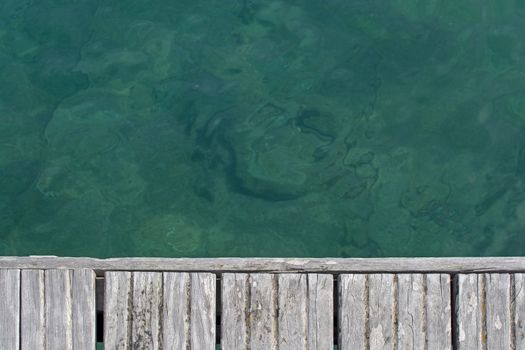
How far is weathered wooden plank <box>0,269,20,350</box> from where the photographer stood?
16.5 feet

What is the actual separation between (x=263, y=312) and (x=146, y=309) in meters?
0.86

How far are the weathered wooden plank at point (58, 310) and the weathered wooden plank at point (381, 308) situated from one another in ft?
7.30

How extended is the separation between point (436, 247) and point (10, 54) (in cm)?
481

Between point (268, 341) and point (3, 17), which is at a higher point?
point (3, 17)

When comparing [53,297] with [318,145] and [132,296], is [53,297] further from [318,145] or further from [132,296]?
[318,145]

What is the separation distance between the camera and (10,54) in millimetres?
7094

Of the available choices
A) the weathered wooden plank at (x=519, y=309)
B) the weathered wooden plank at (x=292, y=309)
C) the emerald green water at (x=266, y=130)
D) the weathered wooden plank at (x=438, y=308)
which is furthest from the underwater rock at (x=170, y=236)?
the weathered wooden plank at (x=519, y=309)

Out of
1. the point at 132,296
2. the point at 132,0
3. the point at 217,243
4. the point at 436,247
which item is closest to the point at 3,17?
the point at 132,0

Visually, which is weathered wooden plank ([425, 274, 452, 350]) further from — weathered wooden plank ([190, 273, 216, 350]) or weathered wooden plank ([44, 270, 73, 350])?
weathered wooden plank ([44, 270, 73, 350])

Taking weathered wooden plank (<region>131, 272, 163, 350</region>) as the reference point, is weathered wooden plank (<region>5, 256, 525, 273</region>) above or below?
above

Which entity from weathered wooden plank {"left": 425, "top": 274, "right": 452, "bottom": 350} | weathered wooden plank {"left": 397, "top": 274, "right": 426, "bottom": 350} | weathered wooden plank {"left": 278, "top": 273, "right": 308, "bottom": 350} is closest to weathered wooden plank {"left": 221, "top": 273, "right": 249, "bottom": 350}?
weathered wooden plank {"left": 278, "top": 273, "right": 308, "bottom": 350}

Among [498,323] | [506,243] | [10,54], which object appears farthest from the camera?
[10,54]

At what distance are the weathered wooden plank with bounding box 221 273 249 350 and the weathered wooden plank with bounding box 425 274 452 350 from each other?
4.35 feet

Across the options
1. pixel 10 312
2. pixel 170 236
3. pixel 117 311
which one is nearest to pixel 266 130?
pixel 170 236
